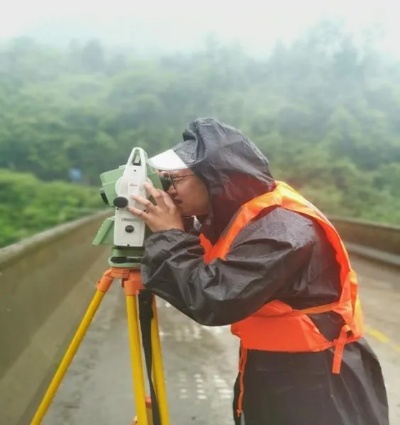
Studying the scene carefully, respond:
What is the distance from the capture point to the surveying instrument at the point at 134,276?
2805mm

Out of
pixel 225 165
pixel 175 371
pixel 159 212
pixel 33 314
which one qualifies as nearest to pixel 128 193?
pixel 159 212

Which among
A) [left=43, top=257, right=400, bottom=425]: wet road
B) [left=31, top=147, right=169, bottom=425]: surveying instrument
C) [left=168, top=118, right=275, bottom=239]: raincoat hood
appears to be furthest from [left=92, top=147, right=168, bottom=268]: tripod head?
[left=43, top=257, right=400, bottom=425]: wet road

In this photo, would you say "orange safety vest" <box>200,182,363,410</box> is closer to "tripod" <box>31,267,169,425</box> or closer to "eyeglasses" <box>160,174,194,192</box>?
"eyeglasses" <box>160,174,194,192</box>

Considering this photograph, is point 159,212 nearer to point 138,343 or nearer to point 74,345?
point 138,343

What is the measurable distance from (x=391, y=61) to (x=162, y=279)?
210ft

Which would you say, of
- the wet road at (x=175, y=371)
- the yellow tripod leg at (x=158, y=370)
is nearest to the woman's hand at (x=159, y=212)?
the yellow tripod leg at (x=158, y=370)

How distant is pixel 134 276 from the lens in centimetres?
312

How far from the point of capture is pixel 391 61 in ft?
208

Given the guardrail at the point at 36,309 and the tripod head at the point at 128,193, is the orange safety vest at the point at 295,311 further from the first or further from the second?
the guardrail at the point at 36,309

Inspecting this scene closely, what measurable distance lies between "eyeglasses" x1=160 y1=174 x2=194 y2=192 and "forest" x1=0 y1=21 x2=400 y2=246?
80.2 ft

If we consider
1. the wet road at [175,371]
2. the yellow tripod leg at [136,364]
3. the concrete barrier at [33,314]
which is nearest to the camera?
the yellow tripod leg at [136,364]

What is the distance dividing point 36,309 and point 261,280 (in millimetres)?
3737

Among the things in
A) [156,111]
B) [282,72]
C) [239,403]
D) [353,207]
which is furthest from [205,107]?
[239,403]

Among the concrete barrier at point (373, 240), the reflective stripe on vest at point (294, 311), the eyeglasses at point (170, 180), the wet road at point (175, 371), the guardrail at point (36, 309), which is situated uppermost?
the eyeglasses at point (170, 180)
